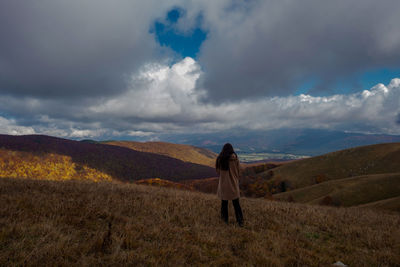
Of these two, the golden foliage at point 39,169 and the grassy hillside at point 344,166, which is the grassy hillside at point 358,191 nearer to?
the grassy hillside at point 344,166

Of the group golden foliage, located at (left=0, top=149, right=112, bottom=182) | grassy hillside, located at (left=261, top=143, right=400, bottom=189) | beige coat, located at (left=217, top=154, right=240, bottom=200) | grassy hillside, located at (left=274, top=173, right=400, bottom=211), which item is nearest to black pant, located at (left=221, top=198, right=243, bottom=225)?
beige coat, located at (left=217, top=154, right=240, bottom=200)

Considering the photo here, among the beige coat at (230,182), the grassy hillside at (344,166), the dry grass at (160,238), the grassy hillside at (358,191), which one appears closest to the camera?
the dry grass at (160,238)

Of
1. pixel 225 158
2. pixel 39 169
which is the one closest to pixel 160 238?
pixel 225 158

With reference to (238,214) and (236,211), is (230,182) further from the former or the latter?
(238,214)

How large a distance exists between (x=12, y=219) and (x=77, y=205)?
A: 7.04 ft

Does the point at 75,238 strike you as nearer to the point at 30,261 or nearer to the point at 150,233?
the point at 30,261

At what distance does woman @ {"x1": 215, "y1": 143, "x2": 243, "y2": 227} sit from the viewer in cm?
838

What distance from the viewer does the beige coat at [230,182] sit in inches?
329

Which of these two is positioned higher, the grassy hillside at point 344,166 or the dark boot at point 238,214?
the dark boot at point 238,214

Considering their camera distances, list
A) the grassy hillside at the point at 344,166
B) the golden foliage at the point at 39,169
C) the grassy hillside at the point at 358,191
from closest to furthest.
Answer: the grassy hillside at the point at 358,191
the grassy hillside at the point at 344,166
the golden foliage at the point at 39,169

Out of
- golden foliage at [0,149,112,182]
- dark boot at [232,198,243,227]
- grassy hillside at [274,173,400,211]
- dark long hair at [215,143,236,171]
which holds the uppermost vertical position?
dark long hair at [215,143,236,171]

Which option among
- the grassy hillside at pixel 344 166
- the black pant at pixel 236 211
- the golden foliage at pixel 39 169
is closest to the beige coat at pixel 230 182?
the black pant at pixel 236 211

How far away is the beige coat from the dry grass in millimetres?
1182

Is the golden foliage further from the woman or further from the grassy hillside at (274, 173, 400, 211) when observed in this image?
the woman
